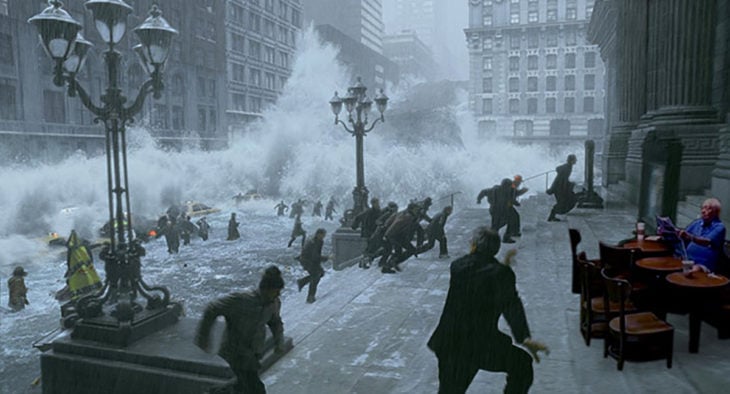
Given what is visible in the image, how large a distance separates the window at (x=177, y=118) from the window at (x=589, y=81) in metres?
44.7

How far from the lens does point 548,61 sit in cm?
6450

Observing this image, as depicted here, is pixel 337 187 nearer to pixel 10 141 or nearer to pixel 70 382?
pixel 10 141

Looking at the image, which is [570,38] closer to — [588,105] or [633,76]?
[588,105]

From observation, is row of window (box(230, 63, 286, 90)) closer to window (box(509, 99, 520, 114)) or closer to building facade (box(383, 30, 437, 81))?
window (box(509, 99, 520, 114))

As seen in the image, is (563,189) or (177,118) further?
(177,118)

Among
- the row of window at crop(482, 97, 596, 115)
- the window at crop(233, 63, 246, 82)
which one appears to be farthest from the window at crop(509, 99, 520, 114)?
the window at crop(233, 63, 246, 82)

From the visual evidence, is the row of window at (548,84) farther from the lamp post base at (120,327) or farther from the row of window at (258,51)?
the lamp post base at (120,327)

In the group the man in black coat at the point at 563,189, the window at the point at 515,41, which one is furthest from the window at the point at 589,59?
the man in black coat at the point at 563,189

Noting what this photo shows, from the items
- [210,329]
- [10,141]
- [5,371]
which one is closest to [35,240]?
[10,141]

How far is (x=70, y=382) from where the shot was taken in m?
7.23

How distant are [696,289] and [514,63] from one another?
64814 millimetres

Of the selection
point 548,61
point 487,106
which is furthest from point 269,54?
point 548,61

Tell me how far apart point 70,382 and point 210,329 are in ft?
13.4

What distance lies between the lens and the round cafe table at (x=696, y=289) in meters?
4.83
